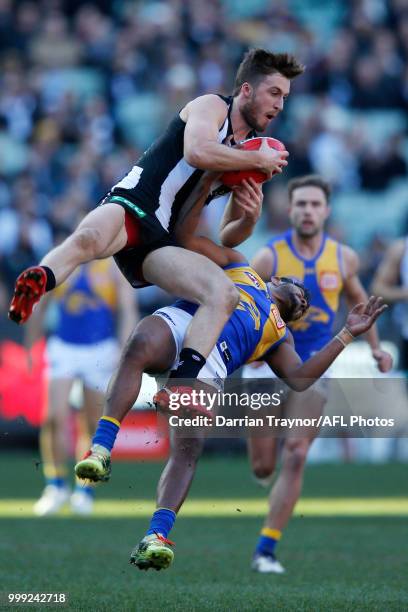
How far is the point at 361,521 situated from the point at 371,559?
2121mm

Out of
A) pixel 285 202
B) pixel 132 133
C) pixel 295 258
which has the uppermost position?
pixel 132 133

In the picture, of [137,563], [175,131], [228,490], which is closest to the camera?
[137,563]

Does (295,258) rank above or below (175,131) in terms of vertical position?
above

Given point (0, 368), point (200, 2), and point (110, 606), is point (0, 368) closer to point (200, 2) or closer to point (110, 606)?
point (200, 2)

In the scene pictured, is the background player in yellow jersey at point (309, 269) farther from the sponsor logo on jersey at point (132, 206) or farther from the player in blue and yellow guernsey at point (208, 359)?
the sponsor logo on jersey at point (132, 206)

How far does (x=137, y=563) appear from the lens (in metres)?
6.11

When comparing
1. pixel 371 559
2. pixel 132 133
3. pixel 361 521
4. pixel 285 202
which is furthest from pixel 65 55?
pixel 371 559

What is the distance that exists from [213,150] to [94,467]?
69.0 inches

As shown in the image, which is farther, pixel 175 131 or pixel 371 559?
pixel 371 559

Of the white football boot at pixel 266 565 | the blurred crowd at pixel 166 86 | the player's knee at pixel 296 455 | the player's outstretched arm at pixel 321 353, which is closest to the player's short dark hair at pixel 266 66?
the player's outstretched arm at pixel 321 353

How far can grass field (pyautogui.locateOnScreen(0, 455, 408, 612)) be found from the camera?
678cm

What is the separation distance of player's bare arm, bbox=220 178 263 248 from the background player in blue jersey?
3952 millimetres

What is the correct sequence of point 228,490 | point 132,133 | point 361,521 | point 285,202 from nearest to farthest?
point 361,521
point 228,490
point 285,202
point 132,133

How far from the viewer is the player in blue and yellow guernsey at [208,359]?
20.9 feet
